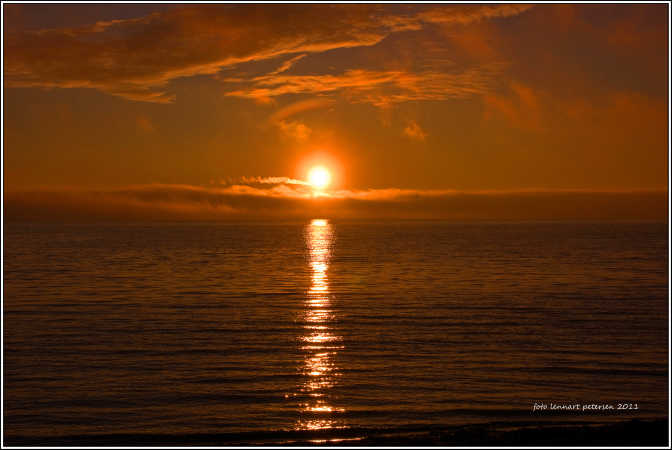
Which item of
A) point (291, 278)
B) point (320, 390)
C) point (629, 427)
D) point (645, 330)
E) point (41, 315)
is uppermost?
point (291, 278)

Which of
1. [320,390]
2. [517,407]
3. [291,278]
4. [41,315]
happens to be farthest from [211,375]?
[291,278]

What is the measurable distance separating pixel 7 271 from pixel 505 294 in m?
55.9

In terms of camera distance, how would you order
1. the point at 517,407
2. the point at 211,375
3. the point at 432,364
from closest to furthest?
1. the point at 517,407
2. the point at 211,375
3. the point at 432,364

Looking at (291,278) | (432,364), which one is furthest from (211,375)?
(291,278)

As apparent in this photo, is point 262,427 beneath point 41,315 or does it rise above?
beneath

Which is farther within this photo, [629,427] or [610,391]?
[610,391]

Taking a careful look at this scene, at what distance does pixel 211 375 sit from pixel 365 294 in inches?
1115

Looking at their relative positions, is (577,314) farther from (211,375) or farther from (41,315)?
(41,315)

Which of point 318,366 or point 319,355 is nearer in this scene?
point 318,366

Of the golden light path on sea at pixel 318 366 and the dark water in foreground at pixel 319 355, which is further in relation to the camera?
the dark water in foreground at pixel 319 355

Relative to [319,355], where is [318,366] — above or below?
below

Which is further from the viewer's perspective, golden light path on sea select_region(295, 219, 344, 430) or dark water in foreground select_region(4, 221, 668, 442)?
dark water in foreground select_region(4, 221, 668, 442)

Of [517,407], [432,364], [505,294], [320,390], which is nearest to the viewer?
[517,407]

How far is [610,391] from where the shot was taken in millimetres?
22422
